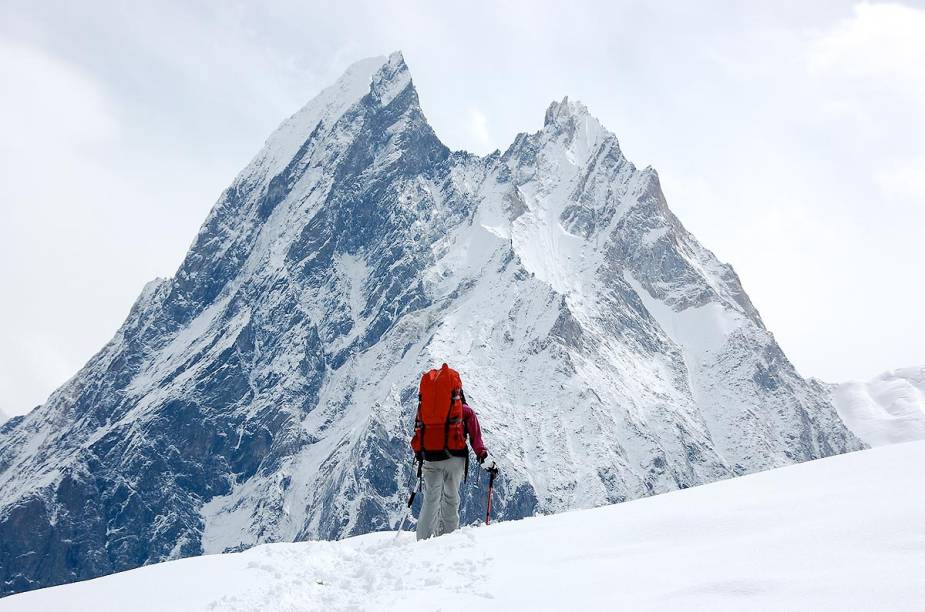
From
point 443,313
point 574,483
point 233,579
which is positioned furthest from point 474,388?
point 233,579

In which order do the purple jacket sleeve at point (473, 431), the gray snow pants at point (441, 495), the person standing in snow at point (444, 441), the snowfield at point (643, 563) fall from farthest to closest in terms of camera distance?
the purple jacket sleeve at point (473, 431) < the person standing in snow at point (444, 441) < the gray snow pants at point (441, 495) < the snowfield at point (643, 563)

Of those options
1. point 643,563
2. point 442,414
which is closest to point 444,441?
point 442,414

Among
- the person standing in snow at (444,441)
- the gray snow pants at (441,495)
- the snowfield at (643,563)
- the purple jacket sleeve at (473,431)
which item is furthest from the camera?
the purple jacket sleeve at (473,431)

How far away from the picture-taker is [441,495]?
13.9 meters

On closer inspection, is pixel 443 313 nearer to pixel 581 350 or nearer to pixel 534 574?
pixel 581 350

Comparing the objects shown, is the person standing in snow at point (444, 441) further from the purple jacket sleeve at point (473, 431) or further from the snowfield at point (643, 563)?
the snowfield at point (643, 563)

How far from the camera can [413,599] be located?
8070mm

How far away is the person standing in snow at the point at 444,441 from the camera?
13805 mm

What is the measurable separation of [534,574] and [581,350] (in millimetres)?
151671

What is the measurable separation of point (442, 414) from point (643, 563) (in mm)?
6314

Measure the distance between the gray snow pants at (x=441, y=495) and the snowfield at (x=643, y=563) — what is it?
189cm

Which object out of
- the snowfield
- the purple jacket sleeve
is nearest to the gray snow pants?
the purple jacket sleeve

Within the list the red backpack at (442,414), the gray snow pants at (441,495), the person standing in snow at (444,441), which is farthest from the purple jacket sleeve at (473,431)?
the gray snow pants at (441,495)

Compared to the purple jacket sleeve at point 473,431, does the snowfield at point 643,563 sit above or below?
below
